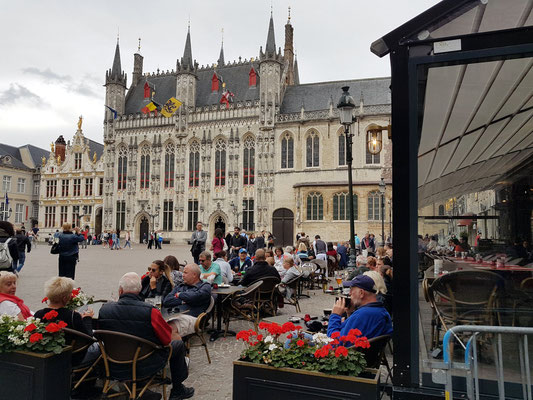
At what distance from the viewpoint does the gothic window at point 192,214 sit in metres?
37.4

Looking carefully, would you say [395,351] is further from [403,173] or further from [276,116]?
[276,116]

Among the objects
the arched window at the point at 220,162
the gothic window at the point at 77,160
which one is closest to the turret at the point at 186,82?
the arched window at the point at 220,162

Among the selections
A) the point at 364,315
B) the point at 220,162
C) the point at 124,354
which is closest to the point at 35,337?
the point at 124,354

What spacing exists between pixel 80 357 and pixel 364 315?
266 centimetres

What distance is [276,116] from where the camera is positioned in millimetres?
35469

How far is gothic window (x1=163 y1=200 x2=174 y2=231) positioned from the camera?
38125mm

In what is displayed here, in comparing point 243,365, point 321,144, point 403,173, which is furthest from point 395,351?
point 321,144

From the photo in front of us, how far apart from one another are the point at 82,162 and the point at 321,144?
93.7 ft

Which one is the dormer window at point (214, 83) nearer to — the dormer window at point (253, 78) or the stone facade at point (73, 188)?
the dormer window at point (253, 78)

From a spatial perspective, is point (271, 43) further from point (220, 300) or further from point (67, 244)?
point (220, 300)

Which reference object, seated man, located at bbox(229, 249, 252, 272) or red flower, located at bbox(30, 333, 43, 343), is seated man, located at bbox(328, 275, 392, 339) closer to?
red flower, located at bbox(30, 333, 43, 343)

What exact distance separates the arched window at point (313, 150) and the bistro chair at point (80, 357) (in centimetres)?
3142

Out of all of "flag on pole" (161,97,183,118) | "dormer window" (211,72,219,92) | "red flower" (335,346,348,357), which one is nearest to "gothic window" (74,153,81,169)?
"flag on pole" (161,97,183,118)

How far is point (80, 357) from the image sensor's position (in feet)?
12.3
